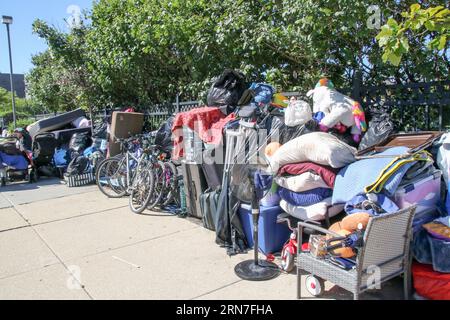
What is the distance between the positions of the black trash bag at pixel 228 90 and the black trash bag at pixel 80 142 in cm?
485

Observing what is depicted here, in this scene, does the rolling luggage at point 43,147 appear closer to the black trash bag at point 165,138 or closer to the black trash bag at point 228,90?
the black trash bag at point 165,138

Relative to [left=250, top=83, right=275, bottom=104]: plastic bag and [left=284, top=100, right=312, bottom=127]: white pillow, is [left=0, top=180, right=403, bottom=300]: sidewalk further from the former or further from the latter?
[left=250, top=83, right=275, bottom=104]: plastic bag

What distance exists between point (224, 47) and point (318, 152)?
3.12 m

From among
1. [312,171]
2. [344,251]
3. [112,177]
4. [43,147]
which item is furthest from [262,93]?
[43,147]

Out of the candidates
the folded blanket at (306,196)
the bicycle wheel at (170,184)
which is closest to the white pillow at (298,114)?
the folded blanket at (306,196)

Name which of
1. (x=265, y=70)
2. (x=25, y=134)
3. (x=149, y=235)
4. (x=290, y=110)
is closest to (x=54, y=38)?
(x=25, y=134)

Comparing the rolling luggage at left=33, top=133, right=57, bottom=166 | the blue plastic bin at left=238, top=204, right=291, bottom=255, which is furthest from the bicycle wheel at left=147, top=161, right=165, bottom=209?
the rolling luggage at left=33, top=133, right=57, bottom=166

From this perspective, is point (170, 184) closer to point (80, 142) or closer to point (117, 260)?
point (117, 260)

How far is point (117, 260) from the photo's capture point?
12.9 feet

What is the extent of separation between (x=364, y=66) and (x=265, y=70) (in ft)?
5.14

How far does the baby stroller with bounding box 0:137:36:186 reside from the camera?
27.7ft
